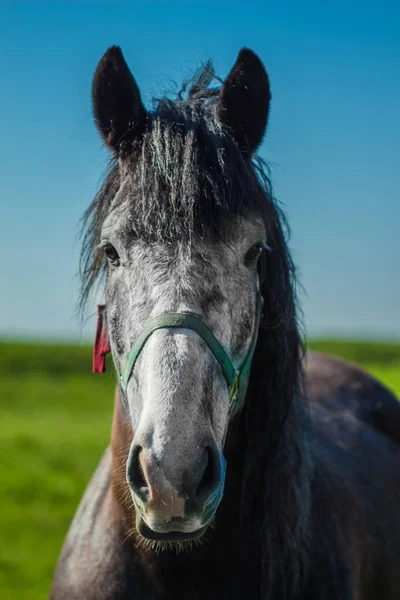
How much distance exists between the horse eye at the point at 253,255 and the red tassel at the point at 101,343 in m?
0.76

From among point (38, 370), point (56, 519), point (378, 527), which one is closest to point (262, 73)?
point (378, 527)

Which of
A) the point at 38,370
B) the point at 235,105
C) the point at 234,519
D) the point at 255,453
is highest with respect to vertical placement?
the point at 235,105

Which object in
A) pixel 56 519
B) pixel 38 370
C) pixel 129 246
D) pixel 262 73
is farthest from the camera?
pixel 38 370

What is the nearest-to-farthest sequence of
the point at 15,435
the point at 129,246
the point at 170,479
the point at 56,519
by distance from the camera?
the point at 170,479
the point at 129,246
the point at 56,519
the point at 15,435

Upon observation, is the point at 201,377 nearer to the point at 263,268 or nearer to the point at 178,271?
the point at 178,271

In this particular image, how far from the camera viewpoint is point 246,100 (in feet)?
10.3

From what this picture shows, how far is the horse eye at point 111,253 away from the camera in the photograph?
2938 mm

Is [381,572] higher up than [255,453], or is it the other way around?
[255,453]

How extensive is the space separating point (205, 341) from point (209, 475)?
1.44 feet

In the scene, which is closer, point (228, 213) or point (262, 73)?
point (228, 213)

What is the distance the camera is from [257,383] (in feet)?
10.7

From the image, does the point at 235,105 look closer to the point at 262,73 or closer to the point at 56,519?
the point at 262,73

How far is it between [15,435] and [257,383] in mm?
15762

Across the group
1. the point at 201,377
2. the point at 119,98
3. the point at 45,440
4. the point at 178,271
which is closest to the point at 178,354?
the point at 201,377
